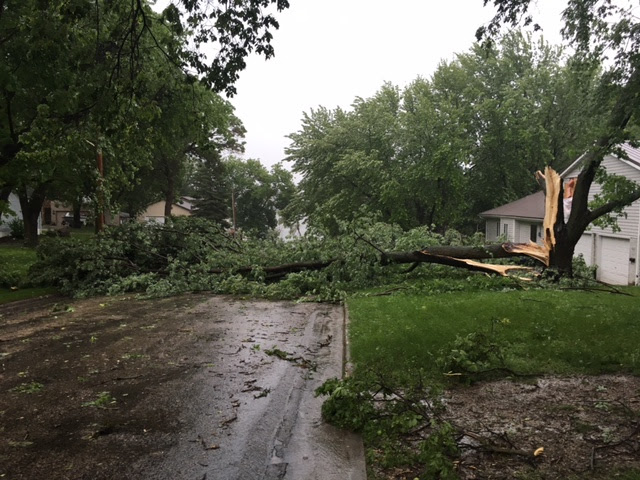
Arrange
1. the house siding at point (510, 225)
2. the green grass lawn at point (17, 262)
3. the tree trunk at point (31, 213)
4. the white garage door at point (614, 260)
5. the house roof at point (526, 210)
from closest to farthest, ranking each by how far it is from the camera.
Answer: the green grass lawn at point (17, 262), the white garage door at point (614, 260), the tree trunk at point (31, 213), the house roof at point (526, 210), the house siding at point (510, 225)

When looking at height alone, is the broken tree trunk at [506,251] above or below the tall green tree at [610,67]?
below

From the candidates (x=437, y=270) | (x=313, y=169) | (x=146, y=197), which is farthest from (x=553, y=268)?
(x=146, y=197)

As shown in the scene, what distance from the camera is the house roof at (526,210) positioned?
23.1m

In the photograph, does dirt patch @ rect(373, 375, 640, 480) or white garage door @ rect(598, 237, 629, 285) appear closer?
dirt patch @ rect(373, 375, 640, 480)

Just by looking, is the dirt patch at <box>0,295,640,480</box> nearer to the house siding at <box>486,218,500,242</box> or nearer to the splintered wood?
the splintered wood

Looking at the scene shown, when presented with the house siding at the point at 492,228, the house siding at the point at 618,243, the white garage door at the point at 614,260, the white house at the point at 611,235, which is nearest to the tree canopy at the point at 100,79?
the white house at the point at 611,235

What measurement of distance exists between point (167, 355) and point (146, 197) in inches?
1195

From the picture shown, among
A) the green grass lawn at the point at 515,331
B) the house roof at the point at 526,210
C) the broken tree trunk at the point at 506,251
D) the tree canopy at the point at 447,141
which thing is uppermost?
the tree canopy at the point at 447,141

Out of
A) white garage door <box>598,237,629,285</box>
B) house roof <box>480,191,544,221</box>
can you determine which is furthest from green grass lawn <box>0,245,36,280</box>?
house roof <box>480,191,544,221</box>

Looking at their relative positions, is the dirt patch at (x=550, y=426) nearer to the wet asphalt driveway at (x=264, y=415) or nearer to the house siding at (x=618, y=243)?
the wet asphalt driveway at (x=264, y=415)

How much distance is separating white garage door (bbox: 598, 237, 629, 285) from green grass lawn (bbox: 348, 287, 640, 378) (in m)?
10.8

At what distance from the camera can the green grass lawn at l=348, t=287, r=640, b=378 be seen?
5.11m

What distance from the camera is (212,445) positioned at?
12.2ft

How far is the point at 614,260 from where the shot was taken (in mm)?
18156
